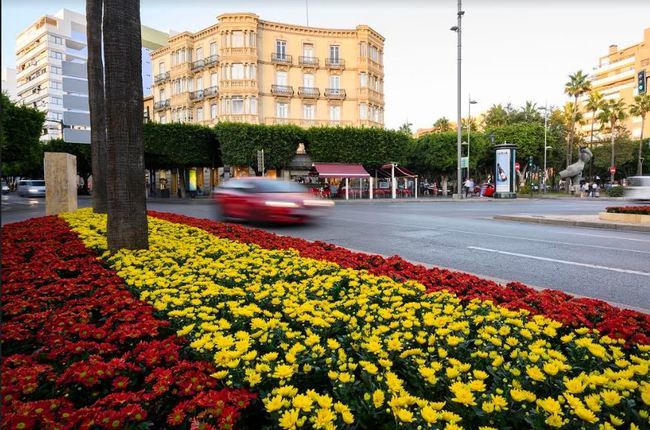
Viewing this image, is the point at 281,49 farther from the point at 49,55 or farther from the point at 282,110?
the point at 49,55

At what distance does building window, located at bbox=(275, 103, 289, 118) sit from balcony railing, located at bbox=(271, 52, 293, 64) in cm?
429

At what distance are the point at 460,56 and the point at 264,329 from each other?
34.7 metres

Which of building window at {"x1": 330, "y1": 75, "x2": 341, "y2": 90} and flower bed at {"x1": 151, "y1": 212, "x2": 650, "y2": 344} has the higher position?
building window at {"x1": 330, "y1": 75, "x2": 341, "y2": 90}

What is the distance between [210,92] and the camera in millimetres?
44031

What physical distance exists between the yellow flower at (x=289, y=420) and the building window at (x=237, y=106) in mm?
42986

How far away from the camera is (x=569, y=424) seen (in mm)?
1768

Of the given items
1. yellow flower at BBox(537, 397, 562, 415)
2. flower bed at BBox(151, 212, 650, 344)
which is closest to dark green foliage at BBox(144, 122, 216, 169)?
flower bed at BBox(151, 212, 650, 344)

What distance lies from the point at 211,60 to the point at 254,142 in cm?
1552

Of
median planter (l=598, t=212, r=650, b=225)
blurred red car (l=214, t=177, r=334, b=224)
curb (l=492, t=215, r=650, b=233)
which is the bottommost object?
curb (l=492, t=215, r=650, b=233)

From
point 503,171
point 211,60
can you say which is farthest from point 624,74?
point 211,60

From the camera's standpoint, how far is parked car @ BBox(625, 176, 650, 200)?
2564 cm

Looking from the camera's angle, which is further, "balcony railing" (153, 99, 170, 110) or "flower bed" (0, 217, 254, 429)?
"balcony railing" (153, 99, 170, 110)

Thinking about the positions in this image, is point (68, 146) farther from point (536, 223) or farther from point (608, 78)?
point (608, 78)

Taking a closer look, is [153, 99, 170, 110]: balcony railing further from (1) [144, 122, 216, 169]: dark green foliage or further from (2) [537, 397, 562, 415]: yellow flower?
(2) [537, 397, 562, 415]: yellow flower
